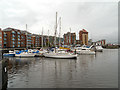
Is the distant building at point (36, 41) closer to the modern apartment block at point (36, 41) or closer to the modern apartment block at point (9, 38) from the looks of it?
the modern apartment block at point (36, 41)

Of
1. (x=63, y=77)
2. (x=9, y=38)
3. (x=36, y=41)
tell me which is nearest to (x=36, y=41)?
(x=36, y=41)

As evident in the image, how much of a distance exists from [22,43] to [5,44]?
17174mm

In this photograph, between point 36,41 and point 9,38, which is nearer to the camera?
point 9,38

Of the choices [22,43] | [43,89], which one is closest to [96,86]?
[43,89]

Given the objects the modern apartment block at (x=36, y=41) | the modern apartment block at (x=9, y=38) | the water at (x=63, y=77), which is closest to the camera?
the water at (x=63, y=77)

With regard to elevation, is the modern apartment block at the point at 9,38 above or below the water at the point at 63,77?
above

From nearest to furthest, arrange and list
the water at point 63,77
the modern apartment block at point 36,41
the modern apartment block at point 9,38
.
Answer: the water at point 63,77 < the modern apartment block at point 9,38 < the modern apartment block at point 36,41

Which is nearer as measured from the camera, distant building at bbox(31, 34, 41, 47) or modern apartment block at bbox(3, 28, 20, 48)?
modern apartment block at bbox(3, 28, 20, 48)

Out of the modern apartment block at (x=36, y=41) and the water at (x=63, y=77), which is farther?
the modern apartment block at (x=36, y=41)

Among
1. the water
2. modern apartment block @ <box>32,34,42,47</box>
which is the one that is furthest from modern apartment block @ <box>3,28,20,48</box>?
the water

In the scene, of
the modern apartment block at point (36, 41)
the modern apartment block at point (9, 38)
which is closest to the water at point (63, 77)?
the modern apartment block at point (9, 38)

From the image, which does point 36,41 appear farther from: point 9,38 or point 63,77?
point 63,77

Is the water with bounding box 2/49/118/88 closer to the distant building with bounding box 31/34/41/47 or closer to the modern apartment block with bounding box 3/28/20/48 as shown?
the modern apartment block with bounding box 3/28/20/48

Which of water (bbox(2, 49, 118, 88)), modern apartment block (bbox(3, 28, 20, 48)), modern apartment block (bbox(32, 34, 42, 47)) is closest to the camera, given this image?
water (bbox(2, 49, 118, 88))
